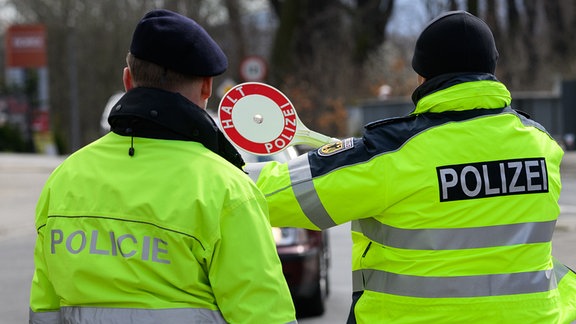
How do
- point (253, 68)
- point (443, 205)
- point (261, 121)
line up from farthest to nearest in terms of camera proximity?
point (253, 68) → point (261, 121) → point (443, 205)

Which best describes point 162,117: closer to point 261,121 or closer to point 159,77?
point 159,77

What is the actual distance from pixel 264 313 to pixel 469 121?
937 mm

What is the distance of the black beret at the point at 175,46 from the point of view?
2625 millimetres

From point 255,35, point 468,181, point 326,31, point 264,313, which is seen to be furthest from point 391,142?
point 255,35

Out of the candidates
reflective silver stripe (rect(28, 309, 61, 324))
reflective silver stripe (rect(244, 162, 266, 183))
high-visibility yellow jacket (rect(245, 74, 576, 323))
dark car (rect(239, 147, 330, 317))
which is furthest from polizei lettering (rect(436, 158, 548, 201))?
dark car (rect(239, 147, 330, 317))

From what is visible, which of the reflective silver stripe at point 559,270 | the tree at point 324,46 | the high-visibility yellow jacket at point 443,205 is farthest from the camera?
the tree at point 324,46

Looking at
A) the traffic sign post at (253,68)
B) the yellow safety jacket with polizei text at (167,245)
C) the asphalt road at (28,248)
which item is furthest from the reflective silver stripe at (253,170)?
the traffic sign post at (253,68)

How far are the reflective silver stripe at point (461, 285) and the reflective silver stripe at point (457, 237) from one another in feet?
0.28

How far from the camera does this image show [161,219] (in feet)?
8.20

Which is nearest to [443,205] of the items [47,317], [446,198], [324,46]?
[446,198]

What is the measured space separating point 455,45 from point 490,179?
1.30 ft

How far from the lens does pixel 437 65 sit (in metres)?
3.16

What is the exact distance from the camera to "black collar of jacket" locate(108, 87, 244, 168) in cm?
259

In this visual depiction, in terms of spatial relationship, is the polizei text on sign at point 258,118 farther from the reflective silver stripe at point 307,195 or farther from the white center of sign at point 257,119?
the reflective silver stripe at point 307,195
